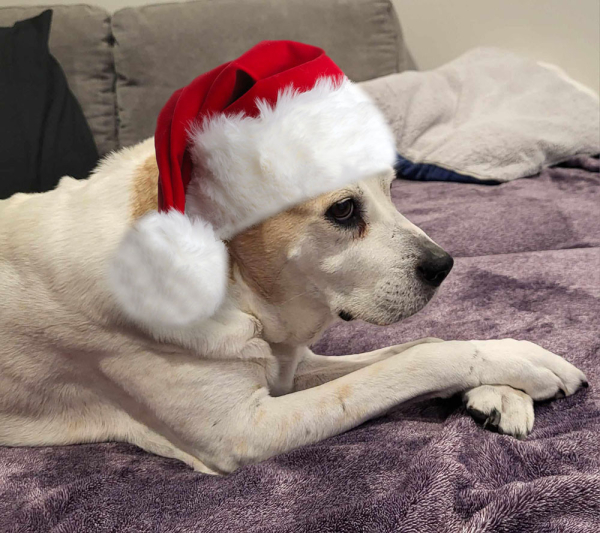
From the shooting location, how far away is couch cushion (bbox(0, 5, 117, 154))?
8.54 feet

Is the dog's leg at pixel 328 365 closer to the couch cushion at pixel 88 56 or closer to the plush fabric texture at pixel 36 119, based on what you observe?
the plush fabric texture at pixel 36 119

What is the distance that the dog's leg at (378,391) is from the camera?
983 mm

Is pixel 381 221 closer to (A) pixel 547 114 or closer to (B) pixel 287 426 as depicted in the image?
(B) pixel 287 426

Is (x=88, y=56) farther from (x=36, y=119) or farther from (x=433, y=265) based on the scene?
(x=433, y=265)

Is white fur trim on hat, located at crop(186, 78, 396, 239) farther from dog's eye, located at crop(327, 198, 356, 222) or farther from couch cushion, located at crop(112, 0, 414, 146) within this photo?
couch cushion, located at crop(112, 0, 414, 146)

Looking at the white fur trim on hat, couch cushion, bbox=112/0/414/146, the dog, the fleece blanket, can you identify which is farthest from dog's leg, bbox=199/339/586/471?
couch cushion, bbox=112/0/414/146

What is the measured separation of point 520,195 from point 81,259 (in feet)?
5.80

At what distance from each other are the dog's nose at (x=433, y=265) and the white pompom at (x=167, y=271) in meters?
0.36

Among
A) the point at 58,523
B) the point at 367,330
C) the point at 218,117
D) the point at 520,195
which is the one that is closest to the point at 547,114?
the point at 520,195

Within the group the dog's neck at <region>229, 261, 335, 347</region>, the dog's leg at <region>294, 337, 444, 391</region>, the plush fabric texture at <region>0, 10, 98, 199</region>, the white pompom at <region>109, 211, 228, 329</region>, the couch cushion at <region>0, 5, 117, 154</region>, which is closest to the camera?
the white pompom at <region>109, 211, 228, 329</region>

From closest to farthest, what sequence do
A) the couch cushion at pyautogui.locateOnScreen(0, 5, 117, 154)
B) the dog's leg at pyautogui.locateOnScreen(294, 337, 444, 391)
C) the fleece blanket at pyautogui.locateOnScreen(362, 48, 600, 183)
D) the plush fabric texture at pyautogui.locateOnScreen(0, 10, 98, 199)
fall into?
1. the dog's leg at pyautogui.locateOnScreen(294, 337, 444, 391)
2. the plush fabric texture at pyautogui.locateOnScreen(0, 10, 98, 199)
3. the fleece blanket at pyautogui.locateOnScreen(362, 48, 600, 183)
4. the couch cushion at pyautogui.locateOnScreen(0, 5, 117, 154)

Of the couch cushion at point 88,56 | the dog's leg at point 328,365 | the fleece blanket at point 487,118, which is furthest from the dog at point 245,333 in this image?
the couch cushion at point 88,56

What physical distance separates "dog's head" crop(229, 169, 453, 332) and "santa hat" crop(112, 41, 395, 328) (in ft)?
0.11

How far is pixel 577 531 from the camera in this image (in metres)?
0.70
